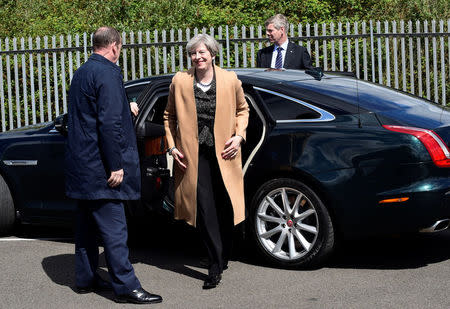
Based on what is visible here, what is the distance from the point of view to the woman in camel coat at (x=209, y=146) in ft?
17.6

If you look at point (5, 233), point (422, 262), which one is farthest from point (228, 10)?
point (422, 262)

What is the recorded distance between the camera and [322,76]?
254 inches

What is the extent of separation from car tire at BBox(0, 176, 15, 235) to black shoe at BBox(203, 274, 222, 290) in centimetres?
241

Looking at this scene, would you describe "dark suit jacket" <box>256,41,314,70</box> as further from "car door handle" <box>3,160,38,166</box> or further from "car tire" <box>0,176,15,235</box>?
"car tire" <box>0,176,15,235</box>

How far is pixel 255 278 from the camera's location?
5562 mm

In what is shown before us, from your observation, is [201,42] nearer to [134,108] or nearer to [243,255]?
[134,108]

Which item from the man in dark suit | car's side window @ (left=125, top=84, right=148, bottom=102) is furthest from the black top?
the man in dark suit

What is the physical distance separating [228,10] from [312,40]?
3175 mm

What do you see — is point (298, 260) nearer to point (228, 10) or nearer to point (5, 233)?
point (5, 233)

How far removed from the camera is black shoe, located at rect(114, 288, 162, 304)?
5008 mm

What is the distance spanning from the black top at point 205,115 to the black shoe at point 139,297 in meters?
1.07

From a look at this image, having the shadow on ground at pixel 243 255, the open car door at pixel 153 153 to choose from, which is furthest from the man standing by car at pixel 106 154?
the open car door at pixel 153 153

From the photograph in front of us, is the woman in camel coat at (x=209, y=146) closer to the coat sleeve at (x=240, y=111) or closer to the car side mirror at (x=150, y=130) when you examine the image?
the coat sleeve at (x=240, y=111)

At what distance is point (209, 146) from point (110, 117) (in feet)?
2.73
